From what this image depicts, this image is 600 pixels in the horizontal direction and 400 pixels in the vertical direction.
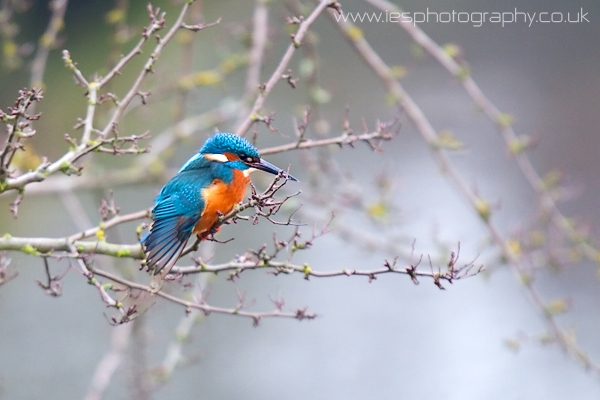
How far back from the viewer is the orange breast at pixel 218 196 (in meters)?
2.05

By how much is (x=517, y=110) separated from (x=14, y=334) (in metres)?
4.70

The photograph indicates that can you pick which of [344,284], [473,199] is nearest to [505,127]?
[473,199]

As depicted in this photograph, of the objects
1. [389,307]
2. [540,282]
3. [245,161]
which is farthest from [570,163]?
[245,161]

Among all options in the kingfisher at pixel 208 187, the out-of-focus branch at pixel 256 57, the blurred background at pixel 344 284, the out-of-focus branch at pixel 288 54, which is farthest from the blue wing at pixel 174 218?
the blurred background at pixel 344 284

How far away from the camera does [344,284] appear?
5.91 meters

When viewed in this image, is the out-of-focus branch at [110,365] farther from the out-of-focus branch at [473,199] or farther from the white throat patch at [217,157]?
the out-of-focus branch at [473,199]

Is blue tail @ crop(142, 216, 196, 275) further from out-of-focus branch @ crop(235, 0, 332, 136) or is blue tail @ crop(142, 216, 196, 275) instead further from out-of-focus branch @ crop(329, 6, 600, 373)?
out-of-focus branch @ crop(329, 6, 600, 373)

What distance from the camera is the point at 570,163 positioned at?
21.8 ft

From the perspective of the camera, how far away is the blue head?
2.05 meters

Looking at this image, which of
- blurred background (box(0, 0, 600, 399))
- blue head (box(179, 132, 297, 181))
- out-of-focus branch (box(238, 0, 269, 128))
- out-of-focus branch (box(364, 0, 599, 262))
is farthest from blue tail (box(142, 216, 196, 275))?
blurred background (box(0, 0, 600, 399))

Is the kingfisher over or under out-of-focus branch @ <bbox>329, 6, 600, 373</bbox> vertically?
under

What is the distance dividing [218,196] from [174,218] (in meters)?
0.17

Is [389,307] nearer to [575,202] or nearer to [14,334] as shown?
[575,202]

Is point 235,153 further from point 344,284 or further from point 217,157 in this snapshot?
point 344,284
